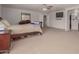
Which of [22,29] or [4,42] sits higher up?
[22,29]

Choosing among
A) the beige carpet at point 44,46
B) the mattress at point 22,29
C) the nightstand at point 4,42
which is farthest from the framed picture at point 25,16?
the nightstand at point 4,42

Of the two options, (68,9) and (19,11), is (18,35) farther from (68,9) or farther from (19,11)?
(68,9)

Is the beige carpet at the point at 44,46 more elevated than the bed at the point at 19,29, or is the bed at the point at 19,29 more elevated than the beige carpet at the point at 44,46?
the bed at the point at 19,29

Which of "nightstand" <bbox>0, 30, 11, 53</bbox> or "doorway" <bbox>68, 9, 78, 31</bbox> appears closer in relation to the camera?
"nightstand" <bbox>0, 30, 11, 53</bbox>

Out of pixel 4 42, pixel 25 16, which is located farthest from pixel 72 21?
pixel 4 42

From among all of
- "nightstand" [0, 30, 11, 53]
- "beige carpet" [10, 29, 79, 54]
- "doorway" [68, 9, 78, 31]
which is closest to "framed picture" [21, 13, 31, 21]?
"beige carpet" [10, 29, 79, 54]

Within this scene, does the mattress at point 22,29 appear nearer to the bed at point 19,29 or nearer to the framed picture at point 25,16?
the bed at point 19,29

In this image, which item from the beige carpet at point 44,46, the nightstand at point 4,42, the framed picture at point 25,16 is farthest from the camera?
the framed picture at point 25,16

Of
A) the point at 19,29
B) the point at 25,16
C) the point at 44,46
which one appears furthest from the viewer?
the point at 25,16

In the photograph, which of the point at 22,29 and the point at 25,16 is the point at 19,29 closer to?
the point at 22,29

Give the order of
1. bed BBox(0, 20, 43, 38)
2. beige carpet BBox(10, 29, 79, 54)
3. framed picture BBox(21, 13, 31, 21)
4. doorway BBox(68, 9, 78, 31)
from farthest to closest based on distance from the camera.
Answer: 1. doorway BBox(68, 9, 78, 31)
2. framed picture BBox(21, 13, 31, 21)
3. bed BBox(0, 20, 43, 38)
4. beige carpet BBox(10, 29, 79, 54)

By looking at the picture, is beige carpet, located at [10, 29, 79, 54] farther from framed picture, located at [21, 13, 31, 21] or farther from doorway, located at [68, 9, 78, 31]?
doorway, located at [68, 9, 78, 31]

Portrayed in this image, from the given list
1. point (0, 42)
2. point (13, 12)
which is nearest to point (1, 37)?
point (0, 42)

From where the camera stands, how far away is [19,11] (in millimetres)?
6754
